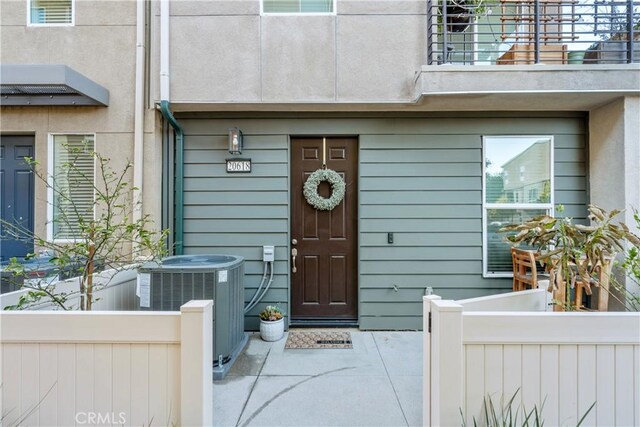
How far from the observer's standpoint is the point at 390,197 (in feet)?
12.0

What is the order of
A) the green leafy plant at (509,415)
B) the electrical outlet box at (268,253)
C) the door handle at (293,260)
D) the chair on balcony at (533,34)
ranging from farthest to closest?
the door handle at (293,260), the electrical outlet box at (268,253), the chair on balcony at (533,34), the green leafy plant at (509,415)

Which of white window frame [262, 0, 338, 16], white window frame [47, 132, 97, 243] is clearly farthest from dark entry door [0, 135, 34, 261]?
white window frame [262, 0, 338, 16]

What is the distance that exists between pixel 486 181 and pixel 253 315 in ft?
10.0

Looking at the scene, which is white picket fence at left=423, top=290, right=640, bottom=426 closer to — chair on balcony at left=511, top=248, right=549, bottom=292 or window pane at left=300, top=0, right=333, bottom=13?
chair on balcony at left=511, top=248, right=549, bottom=292

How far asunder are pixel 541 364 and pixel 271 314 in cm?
247

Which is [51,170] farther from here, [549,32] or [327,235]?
[549,32]

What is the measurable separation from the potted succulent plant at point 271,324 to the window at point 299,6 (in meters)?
3.21

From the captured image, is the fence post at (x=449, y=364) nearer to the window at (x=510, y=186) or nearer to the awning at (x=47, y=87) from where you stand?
the window at (x=510, y=186)

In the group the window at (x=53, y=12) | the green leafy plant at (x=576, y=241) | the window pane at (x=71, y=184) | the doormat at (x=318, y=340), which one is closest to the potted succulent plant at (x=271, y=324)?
the doormat at (x=318, y=340)

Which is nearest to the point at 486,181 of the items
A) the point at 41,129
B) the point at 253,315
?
the point at 253,315

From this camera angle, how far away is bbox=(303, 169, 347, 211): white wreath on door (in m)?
3.64

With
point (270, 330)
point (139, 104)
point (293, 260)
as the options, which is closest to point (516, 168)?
point (293, 260)

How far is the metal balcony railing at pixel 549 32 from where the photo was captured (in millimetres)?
3123

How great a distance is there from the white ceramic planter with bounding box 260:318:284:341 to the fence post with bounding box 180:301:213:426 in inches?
72.2
